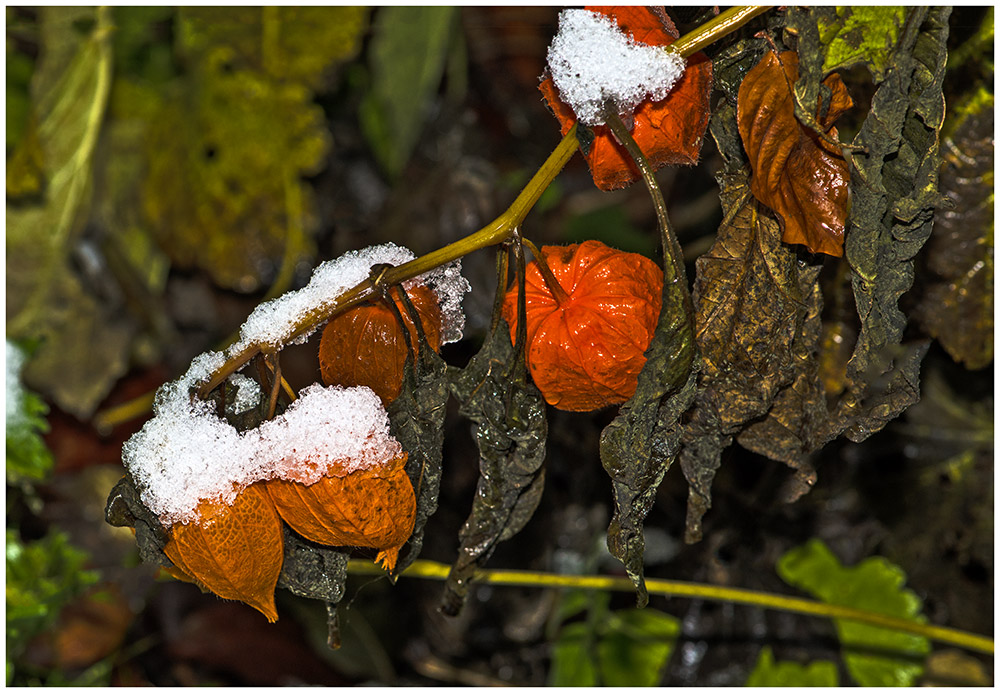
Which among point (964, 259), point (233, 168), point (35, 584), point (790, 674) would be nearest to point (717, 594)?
point (790, 674)

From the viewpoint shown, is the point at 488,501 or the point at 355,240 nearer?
the point at 488,501

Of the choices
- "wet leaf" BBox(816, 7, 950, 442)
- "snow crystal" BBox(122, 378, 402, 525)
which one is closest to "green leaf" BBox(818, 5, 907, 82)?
"wet leaf" BBox(816, 7, 950, 442)

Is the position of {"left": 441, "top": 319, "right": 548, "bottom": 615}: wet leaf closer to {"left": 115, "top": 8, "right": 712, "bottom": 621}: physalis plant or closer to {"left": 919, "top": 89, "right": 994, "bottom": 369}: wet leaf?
{"left": 115, "top": 8, "right": 712, "bottom": 621}: physalis plant

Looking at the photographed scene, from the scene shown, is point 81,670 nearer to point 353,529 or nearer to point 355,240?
point 355,240

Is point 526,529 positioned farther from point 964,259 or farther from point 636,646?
point 964,259

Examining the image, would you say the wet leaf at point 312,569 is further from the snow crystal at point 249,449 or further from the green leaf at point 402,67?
the green leaf at point 402,67

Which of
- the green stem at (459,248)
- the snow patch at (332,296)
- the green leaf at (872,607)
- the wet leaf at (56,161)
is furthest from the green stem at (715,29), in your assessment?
the wet leaf at (56,161)

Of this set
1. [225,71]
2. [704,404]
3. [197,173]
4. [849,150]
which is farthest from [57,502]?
[849,150]
